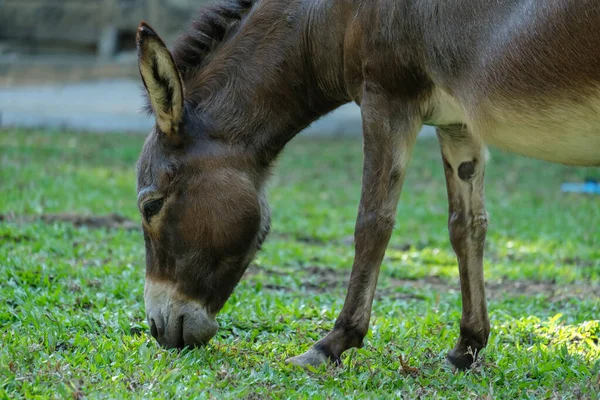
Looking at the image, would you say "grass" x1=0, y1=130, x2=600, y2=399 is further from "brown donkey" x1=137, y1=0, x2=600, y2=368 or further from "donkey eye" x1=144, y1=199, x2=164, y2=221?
"donkey eye" x1=144, y1=199, x2=164, y2=221

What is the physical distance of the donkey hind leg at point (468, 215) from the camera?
15.4ft

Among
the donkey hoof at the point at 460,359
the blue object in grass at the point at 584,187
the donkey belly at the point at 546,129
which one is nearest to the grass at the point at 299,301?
the donkey hoof at the point at 460,359

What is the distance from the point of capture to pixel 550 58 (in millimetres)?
3705

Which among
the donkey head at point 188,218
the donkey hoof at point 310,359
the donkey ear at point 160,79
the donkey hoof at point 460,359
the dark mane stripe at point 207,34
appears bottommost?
the donkey hoof at point 310,359

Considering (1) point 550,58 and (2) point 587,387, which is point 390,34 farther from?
(2) point 587,387

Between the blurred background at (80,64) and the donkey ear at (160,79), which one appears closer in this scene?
the donkey ear at (160,79)

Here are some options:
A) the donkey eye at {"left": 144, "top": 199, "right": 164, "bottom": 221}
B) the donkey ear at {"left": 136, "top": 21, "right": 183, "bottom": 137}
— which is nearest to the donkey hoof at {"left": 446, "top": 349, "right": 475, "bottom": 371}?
the donkey eye at {"left": 144, "top": 199, "right": 164, "bottom": 221}

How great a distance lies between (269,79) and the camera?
15.3 ft

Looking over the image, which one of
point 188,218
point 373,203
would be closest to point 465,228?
point 373,203

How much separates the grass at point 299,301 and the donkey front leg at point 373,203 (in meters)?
0.15

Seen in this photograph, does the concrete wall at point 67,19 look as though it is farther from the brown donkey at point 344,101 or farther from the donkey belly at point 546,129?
the donkey belly at point 546,129

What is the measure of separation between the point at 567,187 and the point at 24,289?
7.85m

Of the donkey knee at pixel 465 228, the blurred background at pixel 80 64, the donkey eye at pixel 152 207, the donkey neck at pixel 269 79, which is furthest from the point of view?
the blurred background at pixel 80 64

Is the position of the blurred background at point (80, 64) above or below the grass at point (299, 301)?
above
